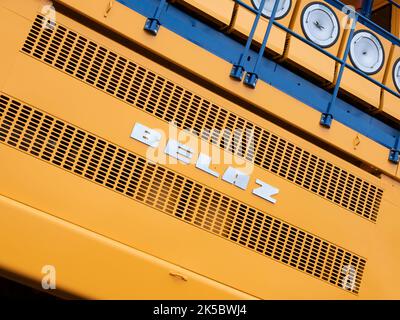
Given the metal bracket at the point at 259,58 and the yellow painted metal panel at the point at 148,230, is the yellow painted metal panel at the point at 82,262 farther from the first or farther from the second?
the metal bracket at the point at 259,58

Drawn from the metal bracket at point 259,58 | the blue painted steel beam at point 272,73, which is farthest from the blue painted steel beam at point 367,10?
the metal bracket at point 259,58

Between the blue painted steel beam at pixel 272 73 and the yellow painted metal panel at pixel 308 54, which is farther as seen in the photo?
the yellow painted metal panel at pixel 308 54

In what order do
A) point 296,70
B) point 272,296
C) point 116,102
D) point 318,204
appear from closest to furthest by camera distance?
1. point 116,102
2. point 272,296
3. point 318,204
4. point 296,70

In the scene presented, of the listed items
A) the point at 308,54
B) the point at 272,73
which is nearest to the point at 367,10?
the point at 308,54

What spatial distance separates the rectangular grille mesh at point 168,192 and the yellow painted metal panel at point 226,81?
68 cm

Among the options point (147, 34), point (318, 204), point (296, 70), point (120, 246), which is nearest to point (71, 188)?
point (120, 246)

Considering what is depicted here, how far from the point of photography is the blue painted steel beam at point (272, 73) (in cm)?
394

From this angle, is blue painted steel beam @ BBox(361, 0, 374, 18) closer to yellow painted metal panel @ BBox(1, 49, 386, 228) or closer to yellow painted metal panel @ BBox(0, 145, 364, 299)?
yellow painted metal panel @ BBox(1, 49, 386, 228)

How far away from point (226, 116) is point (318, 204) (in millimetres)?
902

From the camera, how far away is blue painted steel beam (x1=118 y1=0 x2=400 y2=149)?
3.94 m

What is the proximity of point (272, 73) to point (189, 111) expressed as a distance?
0.86 meters

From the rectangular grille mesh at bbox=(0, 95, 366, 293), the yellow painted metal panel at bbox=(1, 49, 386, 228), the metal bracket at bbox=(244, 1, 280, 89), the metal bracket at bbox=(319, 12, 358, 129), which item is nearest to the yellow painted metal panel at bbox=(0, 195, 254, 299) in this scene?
the rectangular grille mesh at bbox=(0, 95, 366, 293)

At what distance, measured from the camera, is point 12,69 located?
3289mm
